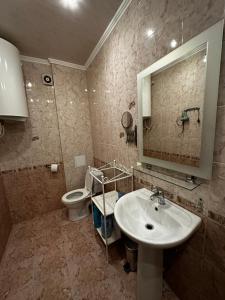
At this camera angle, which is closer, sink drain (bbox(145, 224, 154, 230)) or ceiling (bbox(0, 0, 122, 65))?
sink drain (bbox(145, 224, 154, 230))

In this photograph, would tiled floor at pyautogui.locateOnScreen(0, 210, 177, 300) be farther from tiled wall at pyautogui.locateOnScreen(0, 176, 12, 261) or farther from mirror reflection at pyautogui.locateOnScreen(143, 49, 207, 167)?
mirror reflection at pyautogui.locateOnScreen(143, 49, 207, 167)

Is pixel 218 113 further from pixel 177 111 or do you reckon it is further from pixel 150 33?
pixel 150 33

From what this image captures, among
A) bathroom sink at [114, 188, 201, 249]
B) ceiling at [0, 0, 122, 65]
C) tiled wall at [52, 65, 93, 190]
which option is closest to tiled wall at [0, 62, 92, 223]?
tiled wall at [52, 65, 93, 190]

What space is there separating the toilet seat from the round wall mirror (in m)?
1.33

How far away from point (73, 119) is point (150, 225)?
6.45 ft

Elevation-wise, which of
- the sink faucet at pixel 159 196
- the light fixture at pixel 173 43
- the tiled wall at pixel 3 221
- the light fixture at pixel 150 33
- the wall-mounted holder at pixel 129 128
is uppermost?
the light fixture at pixel 150 33

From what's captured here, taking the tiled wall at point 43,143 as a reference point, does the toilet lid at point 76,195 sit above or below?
below

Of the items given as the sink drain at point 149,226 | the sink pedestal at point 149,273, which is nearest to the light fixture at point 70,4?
the sink drain at point 149,226

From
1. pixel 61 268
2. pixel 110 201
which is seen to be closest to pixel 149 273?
pixel 110 201

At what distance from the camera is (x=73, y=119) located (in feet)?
7.36

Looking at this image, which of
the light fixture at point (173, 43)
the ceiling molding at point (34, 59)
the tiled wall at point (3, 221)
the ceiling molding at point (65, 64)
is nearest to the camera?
the light fixture at point (173, 43)

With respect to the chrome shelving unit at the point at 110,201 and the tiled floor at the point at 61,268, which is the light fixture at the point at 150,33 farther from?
the tiled floor at the point at 61,268

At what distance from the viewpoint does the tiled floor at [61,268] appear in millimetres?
1144

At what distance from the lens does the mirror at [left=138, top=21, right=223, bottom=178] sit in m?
0.68
